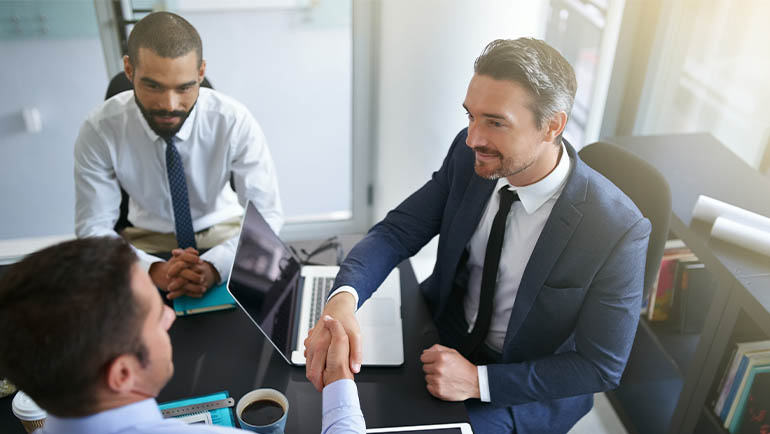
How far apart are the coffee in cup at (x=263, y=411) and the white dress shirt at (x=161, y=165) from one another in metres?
0.67

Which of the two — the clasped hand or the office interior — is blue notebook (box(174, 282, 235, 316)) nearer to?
the clasped hand

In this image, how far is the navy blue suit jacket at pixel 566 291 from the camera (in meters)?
1.47

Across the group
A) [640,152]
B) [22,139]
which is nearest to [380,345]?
[640,152]

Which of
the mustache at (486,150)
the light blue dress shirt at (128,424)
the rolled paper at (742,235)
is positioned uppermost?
the mustache at (486,150)

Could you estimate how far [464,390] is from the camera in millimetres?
1429

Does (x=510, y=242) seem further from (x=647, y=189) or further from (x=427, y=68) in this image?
(x=427, y=68)

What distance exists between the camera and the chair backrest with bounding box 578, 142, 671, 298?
63.6 inches

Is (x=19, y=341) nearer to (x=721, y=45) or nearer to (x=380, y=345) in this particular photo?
(x=380, y=345)

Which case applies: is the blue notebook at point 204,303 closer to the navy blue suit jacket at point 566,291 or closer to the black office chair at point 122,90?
the navy blue suit jacket at point 566,291

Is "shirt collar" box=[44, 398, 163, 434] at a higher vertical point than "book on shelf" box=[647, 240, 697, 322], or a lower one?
higher

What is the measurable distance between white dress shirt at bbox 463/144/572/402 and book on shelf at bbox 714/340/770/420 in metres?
0.66

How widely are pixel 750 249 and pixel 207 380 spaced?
146cm

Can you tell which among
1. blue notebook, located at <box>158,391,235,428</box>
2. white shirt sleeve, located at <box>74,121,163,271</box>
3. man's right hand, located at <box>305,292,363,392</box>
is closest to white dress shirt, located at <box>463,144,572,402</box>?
man's right hand, located at <box>305,292,363,392</box>

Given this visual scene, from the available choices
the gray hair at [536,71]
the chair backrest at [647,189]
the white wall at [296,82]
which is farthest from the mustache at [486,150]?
the white wall at [296,82]
